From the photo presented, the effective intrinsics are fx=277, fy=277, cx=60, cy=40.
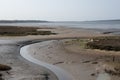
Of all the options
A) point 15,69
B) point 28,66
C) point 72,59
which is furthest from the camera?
point 72,59

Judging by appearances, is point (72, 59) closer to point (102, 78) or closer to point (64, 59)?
point (64, 59)

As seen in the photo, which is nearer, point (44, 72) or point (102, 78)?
point (102, 78)

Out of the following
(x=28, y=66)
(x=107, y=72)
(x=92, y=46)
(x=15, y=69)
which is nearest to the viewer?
(x=107, y=72)

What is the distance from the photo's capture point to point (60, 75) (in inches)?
645

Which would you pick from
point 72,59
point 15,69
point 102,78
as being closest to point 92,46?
point 72,59

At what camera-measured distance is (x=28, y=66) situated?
19.7m

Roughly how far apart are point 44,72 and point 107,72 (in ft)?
12.8

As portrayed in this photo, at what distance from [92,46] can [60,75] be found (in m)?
13.2

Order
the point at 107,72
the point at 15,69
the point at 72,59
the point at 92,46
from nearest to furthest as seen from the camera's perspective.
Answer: the point at 107,72 → the point at 15,69 → the point at 72,59 → the point at 92,46

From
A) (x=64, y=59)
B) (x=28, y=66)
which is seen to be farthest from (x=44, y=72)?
(x=64, y=59)

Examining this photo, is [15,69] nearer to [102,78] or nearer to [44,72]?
[44,72]

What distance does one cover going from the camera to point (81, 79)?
15.2 m

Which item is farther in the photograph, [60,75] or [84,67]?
[84,67]

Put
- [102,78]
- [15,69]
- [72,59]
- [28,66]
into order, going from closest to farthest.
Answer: [102,78] → [15,69] → [28,66] → [72,59]
